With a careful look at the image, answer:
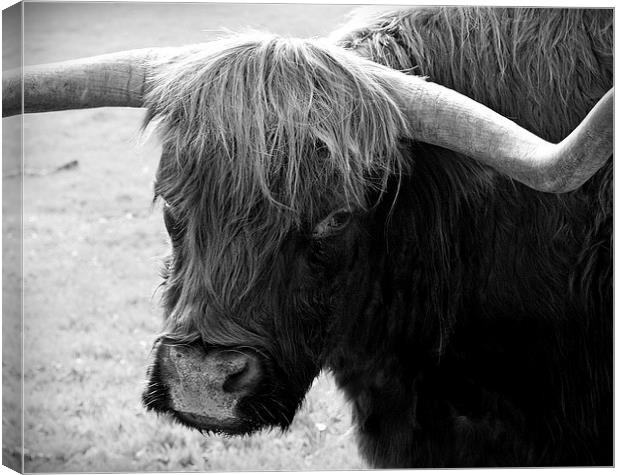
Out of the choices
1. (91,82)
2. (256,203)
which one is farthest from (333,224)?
(91,82)

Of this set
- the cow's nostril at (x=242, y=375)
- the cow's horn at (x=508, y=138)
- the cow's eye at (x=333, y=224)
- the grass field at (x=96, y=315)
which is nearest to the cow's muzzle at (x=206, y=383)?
the cow's nostril at (x=242, y=375)

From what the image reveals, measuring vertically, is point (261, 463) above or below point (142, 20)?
below

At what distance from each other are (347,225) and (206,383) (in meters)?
0.58

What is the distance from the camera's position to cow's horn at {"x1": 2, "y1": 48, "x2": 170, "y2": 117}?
2764 millimetres

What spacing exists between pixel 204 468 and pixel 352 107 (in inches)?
61.9

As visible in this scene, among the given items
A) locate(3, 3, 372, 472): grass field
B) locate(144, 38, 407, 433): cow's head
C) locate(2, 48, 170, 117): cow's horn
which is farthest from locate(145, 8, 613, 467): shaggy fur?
locate(3, 3, 372, 472): grass field

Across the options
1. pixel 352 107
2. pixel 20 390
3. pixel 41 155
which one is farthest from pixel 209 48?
pixel 20 390

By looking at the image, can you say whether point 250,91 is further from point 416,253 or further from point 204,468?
point 204,468

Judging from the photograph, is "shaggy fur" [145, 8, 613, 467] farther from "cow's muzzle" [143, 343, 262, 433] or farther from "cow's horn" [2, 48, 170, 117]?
"cow's horn" [2, 48, 170, 117]

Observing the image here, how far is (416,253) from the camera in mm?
2760

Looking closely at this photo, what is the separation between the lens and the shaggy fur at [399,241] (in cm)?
245

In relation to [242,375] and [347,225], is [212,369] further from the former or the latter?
[347,225]

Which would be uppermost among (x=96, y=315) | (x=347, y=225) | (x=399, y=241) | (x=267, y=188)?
(x=267, y=188)

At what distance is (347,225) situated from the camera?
257 cm
